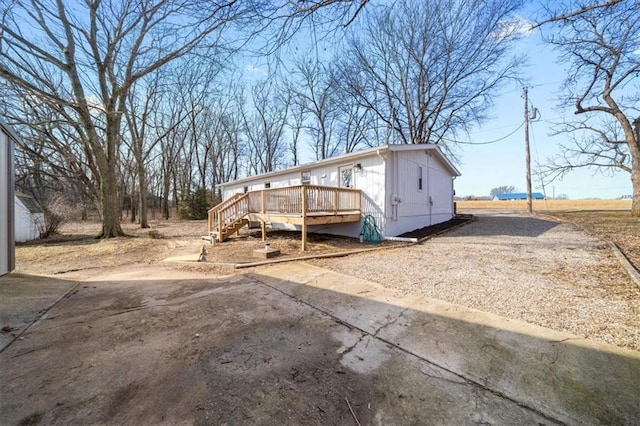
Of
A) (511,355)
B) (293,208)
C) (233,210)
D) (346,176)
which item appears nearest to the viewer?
(511,355)

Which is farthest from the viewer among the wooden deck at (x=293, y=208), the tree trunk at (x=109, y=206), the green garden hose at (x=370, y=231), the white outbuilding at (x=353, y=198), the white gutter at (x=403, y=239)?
the tree trunk at (x=109, y=206)

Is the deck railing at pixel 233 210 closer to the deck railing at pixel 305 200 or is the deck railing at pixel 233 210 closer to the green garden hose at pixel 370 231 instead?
the deck railing at pixel 305 200

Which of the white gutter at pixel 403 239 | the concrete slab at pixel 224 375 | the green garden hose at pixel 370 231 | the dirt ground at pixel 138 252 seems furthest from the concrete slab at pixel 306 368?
the green garden hose at pixel 370 231

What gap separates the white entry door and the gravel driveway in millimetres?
4189

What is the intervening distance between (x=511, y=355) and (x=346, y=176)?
30.5 feet

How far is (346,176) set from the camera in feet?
36.9

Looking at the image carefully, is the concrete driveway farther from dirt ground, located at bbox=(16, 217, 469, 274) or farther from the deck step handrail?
the deck step handrail

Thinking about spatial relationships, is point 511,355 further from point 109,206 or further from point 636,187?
point 636,187

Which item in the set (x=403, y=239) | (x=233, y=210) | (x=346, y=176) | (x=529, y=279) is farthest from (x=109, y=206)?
(x=529, y=279)

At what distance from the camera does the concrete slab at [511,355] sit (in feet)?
6.09

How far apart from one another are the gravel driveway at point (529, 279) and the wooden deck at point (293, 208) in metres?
2.15

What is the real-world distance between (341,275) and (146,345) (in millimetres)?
3430

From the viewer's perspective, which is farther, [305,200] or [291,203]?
[291,203]

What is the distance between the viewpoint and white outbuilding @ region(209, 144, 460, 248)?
28.7 feet
